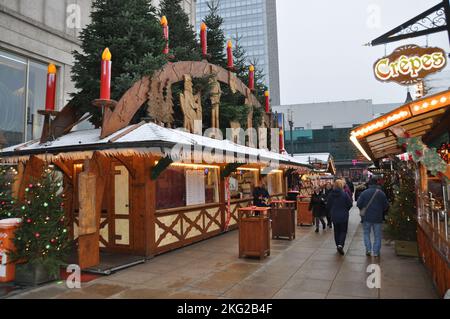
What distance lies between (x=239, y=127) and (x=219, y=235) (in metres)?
6.46

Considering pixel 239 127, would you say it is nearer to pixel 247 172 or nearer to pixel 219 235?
pixel 247 172

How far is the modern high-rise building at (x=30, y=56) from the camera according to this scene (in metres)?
12.3

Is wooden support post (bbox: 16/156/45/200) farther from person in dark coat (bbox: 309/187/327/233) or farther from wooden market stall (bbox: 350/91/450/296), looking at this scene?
person in dark coat (bbox: 309/187/327/233)

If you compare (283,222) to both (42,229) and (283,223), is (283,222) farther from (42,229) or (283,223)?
(42,229)

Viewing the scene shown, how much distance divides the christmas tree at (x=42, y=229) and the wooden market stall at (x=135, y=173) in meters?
0.53

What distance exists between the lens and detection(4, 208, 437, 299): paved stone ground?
552 centimetres

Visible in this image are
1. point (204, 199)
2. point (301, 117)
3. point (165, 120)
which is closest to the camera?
point (165, 120)

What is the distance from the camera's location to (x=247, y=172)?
15.1m

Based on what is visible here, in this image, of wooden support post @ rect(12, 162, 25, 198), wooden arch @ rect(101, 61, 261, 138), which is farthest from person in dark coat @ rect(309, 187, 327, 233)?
wooden support post @ rect(12, 162, 25, 198)

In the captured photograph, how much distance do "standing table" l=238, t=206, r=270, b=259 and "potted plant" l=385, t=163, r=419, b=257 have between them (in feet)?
10.5

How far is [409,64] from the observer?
867 centimetres

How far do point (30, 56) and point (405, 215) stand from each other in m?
14.3

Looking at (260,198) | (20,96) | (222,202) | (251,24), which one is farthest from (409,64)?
(251,24)

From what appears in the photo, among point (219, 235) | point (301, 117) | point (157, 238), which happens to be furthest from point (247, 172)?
point (301, 117)
